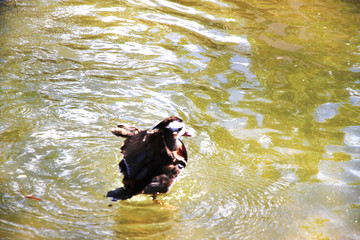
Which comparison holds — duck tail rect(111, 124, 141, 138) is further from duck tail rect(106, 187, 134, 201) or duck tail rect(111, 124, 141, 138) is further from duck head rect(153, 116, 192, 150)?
duck tail rect(106, 187, 134, 201)

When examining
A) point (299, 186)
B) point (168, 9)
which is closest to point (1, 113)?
point (299, 186)

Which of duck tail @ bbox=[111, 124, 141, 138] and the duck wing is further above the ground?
duck tail @ bbox=[111, 124, 141, 138]

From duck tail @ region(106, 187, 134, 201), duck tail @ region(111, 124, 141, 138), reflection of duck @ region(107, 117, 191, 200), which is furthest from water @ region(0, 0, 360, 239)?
duck tail @ region(111, 124, 141, 138)

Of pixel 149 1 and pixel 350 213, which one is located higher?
pixel 149 1

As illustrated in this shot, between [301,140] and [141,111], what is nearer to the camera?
[301,140]

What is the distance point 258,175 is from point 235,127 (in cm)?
76

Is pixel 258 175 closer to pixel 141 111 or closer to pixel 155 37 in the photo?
pixel 141 111

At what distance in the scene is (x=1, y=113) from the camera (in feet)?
12.9

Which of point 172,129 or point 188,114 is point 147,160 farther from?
point 188,114

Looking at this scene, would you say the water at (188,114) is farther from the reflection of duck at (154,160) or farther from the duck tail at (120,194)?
the reflection of duck at (154,160)

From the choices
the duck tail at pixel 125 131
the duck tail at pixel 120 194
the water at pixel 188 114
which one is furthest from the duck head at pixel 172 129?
the water at pixel 188 114

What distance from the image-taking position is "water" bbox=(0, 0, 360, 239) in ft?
9.56

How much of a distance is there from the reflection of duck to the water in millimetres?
269

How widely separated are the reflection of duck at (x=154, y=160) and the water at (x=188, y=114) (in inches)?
10.6
